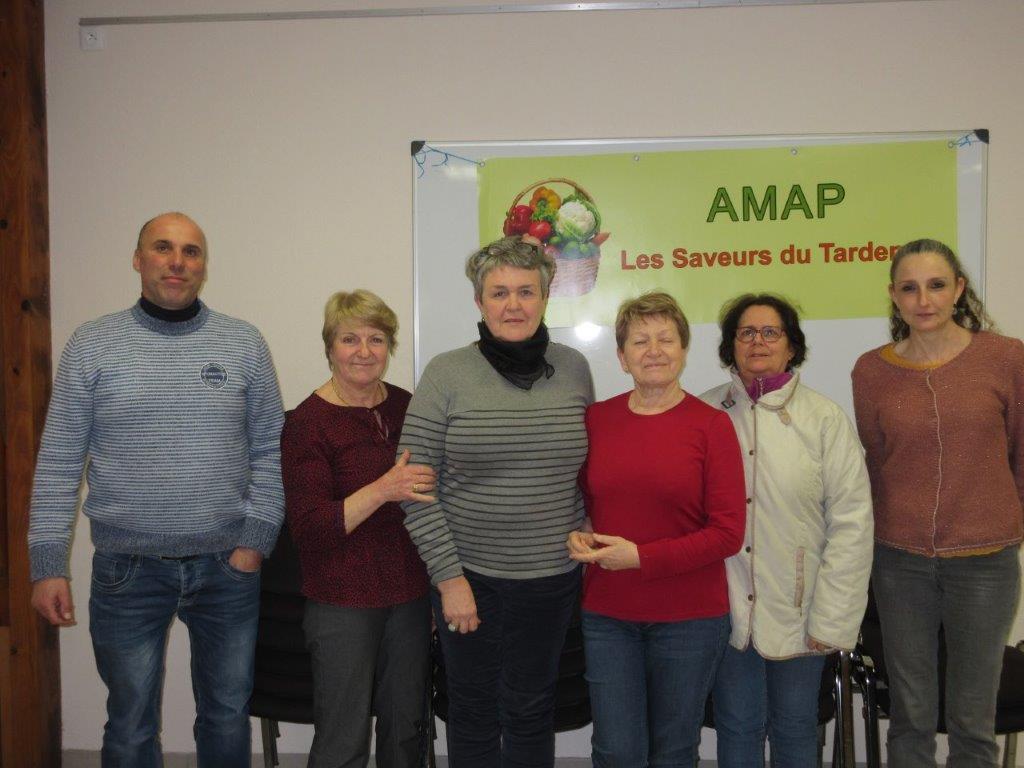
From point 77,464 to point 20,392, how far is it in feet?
3.10

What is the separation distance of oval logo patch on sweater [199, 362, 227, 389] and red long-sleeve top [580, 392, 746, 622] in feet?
3.20

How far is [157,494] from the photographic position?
1.75 meters

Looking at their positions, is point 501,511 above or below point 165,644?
above

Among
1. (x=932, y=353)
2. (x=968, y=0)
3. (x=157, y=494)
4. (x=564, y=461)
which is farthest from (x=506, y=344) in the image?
(x=968, y=0)

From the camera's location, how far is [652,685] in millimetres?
1630

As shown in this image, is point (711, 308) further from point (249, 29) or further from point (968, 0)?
point (249, 29)

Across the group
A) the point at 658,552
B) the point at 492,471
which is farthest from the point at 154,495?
the point at 658,552

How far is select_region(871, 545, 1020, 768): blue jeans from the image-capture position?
177 centimetres

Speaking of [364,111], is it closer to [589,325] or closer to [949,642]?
[589,325]

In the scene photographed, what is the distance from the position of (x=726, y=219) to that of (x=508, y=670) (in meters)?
1.71

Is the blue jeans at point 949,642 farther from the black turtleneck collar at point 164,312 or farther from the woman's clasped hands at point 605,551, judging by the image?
the black turtleneck collar at point 164,312

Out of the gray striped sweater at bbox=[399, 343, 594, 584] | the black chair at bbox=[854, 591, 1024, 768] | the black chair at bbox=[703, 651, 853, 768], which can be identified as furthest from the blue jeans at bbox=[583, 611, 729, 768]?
the black chair at bbox=[854, 591, 1024, 768]

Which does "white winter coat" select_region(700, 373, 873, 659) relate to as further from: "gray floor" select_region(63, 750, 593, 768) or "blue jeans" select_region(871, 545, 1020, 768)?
"gray floor" select_region(63, 750, 593, 768)

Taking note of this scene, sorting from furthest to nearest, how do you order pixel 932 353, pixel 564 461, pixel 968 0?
1. pixel 968 0
2. pixel 932 353
3. pixel 564 461
